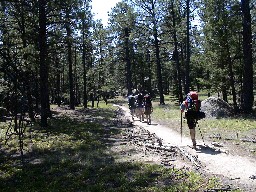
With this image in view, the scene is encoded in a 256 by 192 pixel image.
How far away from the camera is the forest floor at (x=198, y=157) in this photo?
8.36 meters

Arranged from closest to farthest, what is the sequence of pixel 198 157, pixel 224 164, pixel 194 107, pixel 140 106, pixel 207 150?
1. pixel 224 164
2. pixel 198 157
3. pixel 207 150
4. pixel 194 107
5. pixel 140 106

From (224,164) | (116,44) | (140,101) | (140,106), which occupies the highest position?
(116,44)

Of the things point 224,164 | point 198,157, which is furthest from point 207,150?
point 224,164

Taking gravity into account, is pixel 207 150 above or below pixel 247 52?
below

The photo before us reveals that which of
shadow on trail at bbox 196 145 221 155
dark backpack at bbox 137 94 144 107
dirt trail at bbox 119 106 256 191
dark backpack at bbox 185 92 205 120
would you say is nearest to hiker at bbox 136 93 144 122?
dark backpack at bbox 137 94 144 107

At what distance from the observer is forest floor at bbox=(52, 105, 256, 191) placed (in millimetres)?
8359

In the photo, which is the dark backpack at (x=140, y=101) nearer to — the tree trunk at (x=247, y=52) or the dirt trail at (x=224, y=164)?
the tree trunk at (x=247, y=52)

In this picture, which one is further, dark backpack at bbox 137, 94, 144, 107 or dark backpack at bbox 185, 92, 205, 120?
dark backpack at bbox 137, 94, 144, 107

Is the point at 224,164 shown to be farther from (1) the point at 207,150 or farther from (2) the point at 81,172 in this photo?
(2) the point at 81,172

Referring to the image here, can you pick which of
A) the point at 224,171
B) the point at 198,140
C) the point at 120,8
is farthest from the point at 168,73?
the point at 224,171

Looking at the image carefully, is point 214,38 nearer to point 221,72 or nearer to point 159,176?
point 221,72

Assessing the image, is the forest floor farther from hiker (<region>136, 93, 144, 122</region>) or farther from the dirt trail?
hiker (<region>136, 93, 144, 122</region>)

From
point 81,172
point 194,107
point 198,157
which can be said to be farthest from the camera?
point 194,107

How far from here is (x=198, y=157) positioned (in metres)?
10.6
